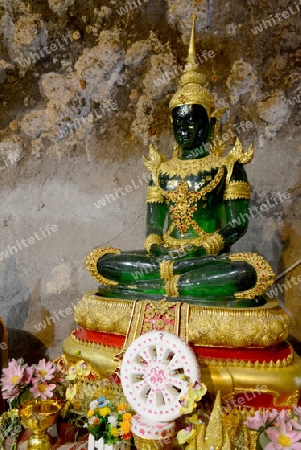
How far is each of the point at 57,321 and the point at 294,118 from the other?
318 cm

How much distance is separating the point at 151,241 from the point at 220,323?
43.7 inches

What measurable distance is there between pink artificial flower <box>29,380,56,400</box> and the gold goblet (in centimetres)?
5

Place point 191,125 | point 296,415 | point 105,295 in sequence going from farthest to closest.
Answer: point 191,125 < point 105,295 < point 296,415

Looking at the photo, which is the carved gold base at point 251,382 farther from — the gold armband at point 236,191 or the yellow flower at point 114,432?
the gold armband at point 236,191

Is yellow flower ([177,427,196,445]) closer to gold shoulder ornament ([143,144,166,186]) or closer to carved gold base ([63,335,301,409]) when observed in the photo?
carved gold base ([63,335,301,409])

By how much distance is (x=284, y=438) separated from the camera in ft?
5.96

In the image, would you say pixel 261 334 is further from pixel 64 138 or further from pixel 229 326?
pixel 64 138

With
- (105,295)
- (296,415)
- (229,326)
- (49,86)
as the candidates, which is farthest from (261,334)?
(49,86)

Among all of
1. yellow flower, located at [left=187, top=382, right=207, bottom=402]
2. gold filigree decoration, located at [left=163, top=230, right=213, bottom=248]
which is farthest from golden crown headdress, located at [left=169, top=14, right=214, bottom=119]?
yellow flower, located at [left=187, top=382, right=207, bottom=402]

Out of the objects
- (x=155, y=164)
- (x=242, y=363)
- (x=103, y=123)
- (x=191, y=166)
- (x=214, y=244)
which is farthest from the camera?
(x=103, y=123)

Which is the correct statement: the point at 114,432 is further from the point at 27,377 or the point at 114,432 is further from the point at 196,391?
the point at 27,377

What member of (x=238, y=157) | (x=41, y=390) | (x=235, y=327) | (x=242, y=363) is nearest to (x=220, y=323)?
(x=235, y=327)

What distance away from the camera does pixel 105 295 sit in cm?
294

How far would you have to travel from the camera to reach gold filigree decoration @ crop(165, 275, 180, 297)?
272cm
